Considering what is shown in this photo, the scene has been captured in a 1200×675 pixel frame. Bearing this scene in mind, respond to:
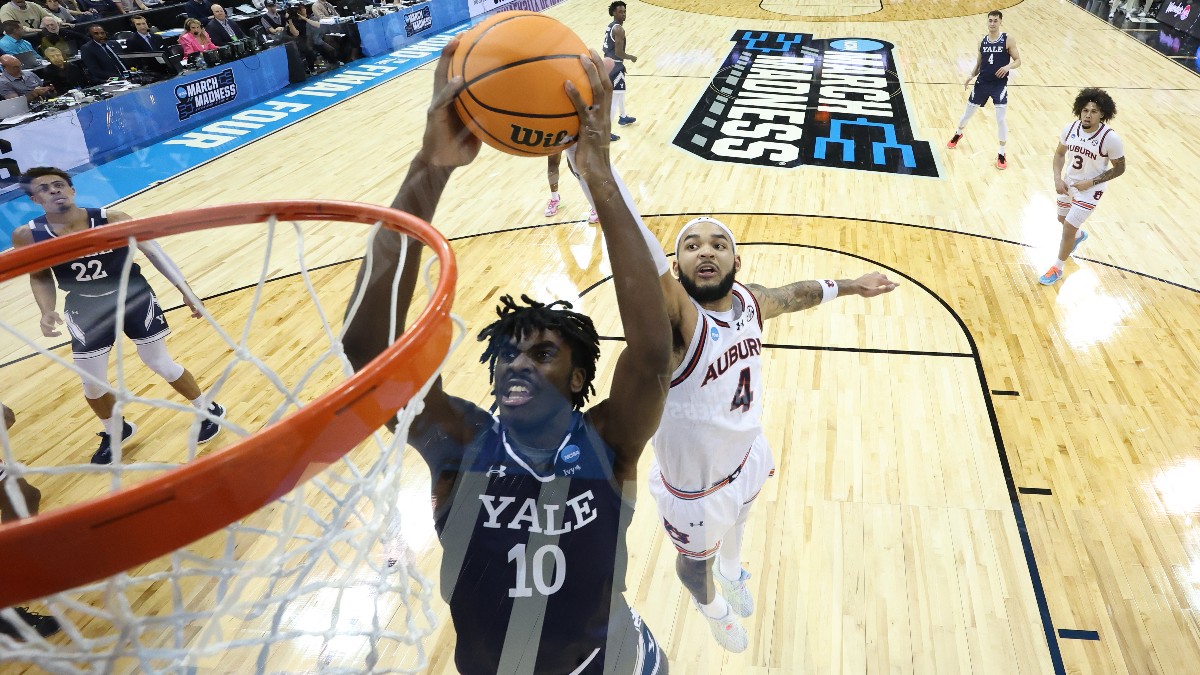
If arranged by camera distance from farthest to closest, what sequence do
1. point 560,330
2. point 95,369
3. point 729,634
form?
point 95,369 < point 729,634 < point 560,330

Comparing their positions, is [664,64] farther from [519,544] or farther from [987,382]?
[519,544]

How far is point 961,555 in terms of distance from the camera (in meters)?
3.16

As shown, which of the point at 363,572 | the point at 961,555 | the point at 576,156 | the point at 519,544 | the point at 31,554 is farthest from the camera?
the point at 961,555

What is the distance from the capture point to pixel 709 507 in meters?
2.58

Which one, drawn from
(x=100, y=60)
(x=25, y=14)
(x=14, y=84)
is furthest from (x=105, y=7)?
(x=14, y=84)

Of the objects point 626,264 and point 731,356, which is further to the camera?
point 731,356

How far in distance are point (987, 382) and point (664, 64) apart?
835 centimetres

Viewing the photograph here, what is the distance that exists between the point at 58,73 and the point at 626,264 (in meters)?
8.88

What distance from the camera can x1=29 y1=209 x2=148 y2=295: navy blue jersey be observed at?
2.34 metres

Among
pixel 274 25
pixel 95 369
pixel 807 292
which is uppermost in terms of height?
pixel 274 25

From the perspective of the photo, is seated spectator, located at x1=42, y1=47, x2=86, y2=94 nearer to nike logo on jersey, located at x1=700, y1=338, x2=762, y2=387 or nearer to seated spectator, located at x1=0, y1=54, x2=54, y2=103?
seated spectator, located at x1=0, y1=54, x2=54, y2=103

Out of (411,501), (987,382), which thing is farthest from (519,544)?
(987,382)

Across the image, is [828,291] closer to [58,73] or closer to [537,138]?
[537,138]

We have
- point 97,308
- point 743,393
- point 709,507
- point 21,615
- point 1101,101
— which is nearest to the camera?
point 21,615
